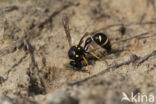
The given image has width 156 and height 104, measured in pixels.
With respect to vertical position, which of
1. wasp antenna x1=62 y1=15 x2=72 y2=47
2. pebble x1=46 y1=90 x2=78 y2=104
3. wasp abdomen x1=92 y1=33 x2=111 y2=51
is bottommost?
pebble x1=46 y1=90 x2=78 y2=104

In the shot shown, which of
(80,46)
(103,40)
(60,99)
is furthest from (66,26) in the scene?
(60,99)

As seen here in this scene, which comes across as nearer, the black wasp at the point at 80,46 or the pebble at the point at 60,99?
the pebble at the point at 60,99

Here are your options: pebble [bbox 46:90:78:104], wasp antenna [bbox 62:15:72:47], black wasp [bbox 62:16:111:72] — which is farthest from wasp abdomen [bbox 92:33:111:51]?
pebble [bbox 46:90:78:104]

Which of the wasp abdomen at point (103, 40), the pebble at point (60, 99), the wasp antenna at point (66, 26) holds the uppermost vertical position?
the wasp antenna at point (66, 26)

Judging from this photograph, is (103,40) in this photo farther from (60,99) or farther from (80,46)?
(60,99)

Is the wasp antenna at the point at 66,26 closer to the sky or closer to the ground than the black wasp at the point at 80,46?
closer to the sky

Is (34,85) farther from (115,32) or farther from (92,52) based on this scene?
(115,32)

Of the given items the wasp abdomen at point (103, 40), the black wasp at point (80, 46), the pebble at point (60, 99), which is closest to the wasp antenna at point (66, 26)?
the black wasp at point (80, 46)

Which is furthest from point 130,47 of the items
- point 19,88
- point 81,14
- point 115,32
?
point 19,88

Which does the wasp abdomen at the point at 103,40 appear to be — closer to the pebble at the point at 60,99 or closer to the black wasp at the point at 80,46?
the black wasp at the point at 80,46

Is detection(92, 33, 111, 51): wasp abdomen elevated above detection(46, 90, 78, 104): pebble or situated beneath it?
elevated above

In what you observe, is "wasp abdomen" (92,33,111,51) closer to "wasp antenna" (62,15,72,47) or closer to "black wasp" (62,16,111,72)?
"black wasp" (62,16,111,72)
